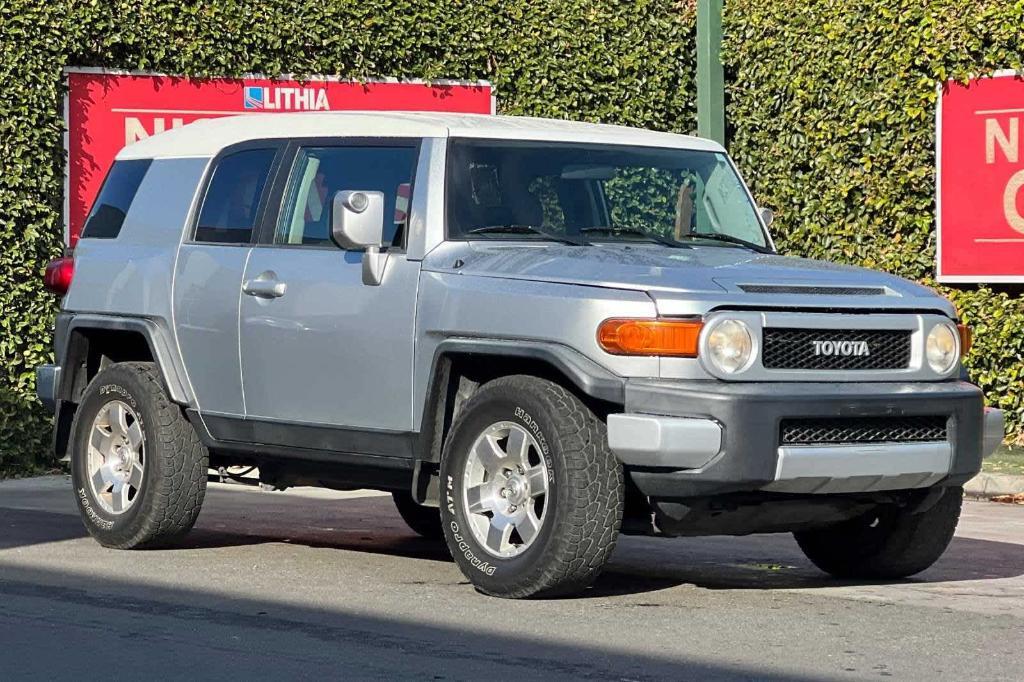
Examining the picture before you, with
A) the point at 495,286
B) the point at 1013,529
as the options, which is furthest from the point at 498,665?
the point at 1013,529

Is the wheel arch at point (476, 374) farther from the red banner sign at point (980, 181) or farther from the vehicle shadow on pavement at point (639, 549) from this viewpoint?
the red banner sign at point (980, 181)

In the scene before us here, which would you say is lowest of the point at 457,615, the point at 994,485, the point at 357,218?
the point at 994,485

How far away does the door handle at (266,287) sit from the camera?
355 inches

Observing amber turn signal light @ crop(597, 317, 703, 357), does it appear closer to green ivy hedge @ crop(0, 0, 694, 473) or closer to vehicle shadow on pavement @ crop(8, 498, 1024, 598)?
vehicle shadow on pavement @ crop(8, 498, 1024, 598)

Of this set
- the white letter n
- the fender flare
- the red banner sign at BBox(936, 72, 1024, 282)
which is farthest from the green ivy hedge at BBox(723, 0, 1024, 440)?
the fender flare

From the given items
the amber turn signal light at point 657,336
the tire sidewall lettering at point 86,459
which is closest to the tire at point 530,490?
the amber turn signal light at point 657,336

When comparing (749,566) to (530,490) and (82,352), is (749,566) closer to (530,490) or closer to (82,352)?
(530,490)

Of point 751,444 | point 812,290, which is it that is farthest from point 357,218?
point 751,444

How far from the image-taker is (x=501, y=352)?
26.3ft

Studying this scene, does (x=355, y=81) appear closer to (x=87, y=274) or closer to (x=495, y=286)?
(x=87, y=274)

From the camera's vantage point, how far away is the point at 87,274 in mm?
10195

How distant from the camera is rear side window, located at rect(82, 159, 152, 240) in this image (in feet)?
33.7

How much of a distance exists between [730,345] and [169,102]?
8112 millimetres

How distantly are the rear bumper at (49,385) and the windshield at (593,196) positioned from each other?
8.79 feet
